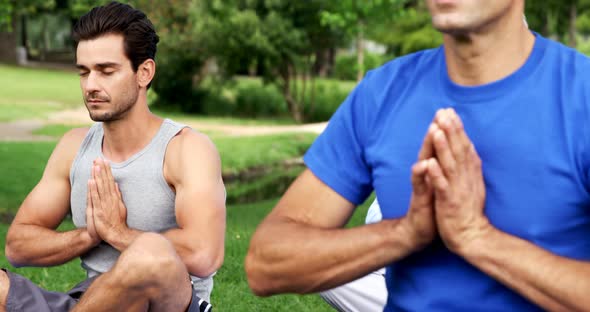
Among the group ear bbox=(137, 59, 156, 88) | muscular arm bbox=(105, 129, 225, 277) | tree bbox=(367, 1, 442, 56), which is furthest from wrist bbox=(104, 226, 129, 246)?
tree bbox=(367, 1, 442, 56)

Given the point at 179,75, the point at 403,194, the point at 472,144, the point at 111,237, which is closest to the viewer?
the point at 472,144

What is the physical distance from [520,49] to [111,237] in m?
1.97

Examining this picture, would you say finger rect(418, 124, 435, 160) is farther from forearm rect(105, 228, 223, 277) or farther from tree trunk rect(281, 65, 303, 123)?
tree trunk rect(281, 65, 303, 123)

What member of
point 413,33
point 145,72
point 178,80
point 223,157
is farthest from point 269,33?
point 145,72

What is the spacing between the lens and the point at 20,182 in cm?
1315

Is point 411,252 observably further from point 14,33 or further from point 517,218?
point 14,33

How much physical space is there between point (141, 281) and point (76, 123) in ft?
61.3

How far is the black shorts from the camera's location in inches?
136

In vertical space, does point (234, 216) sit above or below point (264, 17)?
above

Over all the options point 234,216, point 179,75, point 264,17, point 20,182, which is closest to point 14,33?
point 179,75

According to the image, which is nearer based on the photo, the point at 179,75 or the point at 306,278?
the point at 306,278

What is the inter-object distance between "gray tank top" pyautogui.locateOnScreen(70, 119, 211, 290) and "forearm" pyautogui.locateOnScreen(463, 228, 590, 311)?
1.95m

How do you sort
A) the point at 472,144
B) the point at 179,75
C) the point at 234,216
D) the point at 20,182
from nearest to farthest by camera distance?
the point at 472,144 < the point at 234,216 < the point at 20,182 < the point at 179,75

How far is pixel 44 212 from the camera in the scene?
12.7ft
